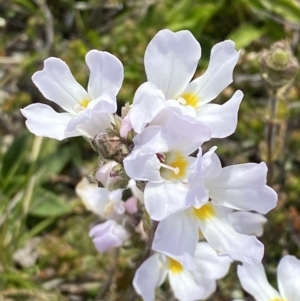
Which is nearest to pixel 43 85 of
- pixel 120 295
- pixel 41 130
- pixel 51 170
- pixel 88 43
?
pixel 41 130

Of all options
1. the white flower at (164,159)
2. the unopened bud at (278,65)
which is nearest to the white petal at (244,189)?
the white flower at (164,159)

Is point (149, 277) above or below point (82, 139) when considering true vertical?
above

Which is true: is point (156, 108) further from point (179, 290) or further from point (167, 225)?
point (179, 290)

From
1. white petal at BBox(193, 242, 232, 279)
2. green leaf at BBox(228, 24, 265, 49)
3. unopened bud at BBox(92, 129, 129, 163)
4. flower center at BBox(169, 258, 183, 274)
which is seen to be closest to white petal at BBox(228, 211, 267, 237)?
white petal at BBox(193, 242, 232, 279)

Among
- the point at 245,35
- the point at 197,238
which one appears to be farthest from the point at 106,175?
the point at 245,35

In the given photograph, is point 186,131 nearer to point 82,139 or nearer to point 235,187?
point 235,187

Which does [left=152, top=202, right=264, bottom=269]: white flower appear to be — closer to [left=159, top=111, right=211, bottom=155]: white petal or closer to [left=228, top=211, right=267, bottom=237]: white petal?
[left=159, top=111, right=211, bottom=155]: white petal

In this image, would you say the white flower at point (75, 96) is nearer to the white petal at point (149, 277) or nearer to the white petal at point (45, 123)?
the white petal at point (45, 123)
